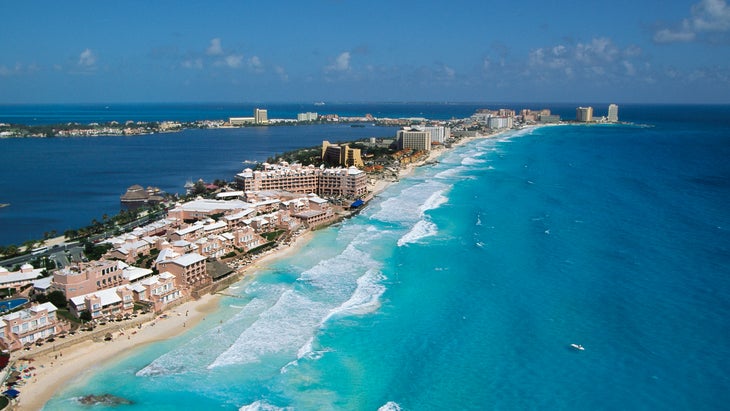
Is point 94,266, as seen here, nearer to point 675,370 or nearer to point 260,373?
point 260,373

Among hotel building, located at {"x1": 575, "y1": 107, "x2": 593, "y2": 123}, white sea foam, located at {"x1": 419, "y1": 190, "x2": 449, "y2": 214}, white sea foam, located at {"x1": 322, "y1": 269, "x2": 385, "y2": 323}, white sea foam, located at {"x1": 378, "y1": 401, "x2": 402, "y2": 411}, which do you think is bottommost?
white sea foam, located at {"x1": 378, "y1": 401, "x2": 402, "y2": 411}

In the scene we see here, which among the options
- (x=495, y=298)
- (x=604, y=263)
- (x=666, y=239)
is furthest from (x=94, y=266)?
(x=666, y=239)

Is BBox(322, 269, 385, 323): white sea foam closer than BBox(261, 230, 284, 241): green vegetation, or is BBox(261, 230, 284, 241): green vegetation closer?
BBox(322, 269, 385, 323): white sea foam

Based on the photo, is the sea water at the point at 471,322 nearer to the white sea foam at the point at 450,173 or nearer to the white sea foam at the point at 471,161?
the white sea foam at the point at 450,173

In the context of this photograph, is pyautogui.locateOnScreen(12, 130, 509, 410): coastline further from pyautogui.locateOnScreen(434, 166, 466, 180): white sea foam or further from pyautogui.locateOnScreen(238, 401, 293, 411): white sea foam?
pyautogui.locateOnScreen(434, 166, 466, 180): white sea foam

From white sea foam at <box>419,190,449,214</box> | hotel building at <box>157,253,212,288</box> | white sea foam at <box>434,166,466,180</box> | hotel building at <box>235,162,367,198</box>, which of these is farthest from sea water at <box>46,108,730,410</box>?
white sea foam at <box>434,166,466,180</box>

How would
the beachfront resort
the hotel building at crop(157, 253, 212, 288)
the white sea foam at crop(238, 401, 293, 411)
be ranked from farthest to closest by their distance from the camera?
the hotel building at crop(157, 253, 212, 288) → the beachfront resort → the white sea foam at crop(238, 401, 293, 411)
